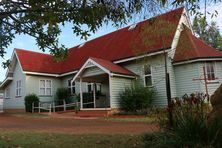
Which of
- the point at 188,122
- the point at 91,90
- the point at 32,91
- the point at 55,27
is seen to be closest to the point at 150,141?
the point at 188,122

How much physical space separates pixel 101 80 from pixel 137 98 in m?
5.62

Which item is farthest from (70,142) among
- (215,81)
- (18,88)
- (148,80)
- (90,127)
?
(18,88)

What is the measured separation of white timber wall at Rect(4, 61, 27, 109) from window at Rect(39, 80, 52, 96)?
1776mm

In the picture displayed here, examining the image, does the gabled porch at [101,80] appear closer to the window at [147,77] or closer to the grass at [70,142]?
the window at [147,77]

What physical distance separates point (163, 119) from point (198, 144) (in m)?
1.90

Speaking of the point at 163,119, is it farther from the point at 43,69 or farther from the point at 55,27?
the point at 43,69

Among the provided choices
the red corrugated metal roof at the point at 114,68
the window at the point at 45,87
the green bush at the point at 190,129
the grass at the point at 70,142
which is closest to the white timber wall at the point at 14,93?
the window at the point at 45,87

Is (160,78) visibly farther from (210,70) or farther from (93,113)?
(93,113)

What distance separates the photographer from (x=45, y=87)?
34375 mm

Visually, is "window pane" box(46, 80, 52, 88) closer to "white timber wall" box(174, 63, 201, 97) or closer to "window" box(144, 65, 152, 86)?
"window" box(144, 65, 152, 86)

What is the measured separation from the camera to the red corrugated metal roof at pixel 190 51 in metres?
22.0

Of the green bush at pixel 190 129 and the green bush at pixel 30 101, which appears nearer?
the green bush at pixel 190 129

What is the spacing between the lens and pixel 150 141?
845 centimetres

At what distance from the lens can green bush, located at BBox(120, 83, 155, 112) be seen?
944 inches
